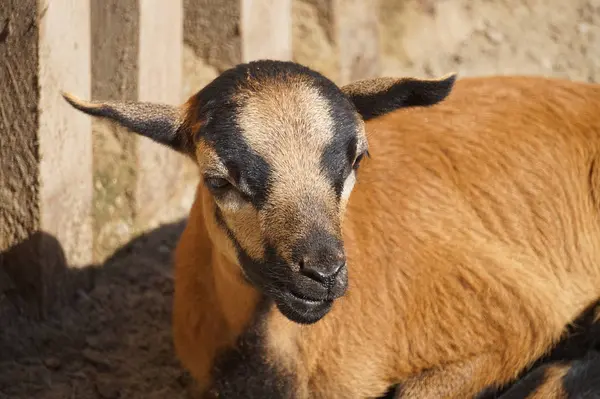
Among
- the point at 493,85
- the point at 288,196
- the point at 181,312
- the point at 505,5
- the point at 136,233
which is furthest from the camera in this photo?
the point at 505,5

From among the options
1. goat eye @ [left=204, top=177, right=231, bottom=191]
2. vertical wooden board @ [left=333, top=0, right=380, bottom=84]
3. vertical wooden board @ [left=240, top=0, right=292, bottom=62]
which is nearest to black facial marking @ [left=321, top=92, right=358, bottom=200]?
goat eye @ [left=204, top=177, right=231, bottom=191]

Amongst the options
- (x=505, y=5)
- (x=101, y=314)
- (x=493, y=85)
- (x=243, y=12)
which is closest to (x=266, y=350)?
(x=101, y=314)

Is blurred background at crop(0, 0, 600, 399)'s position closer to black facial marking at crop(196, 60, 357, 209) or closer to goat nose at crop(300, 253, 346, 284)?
black facial marking at crop(196, 60, 357, 209)

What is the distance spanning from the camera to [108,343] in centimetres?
745

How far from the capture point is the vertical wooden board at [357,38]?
9539 mm

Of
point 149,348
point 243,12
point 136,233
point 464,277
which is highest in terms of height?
point 243,12

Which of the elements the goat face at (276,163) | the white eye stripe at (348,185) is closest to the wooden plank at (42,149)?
the goat face at (276,163)

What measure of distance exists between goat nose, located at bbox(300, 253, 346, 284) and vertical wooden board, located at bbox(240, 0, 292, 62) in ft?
12.5

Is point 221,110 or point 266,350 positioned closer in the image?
point 221,110

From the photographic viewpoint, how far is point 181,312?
22.1 feet

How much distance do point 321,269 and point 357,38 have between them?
201 inches

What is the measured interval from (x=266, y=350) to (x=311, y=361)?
322mm

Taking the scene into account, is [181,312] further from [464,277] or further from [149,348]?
[464,277]

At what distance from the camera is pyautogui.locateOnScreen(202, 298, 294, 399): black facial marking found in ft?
20.3
